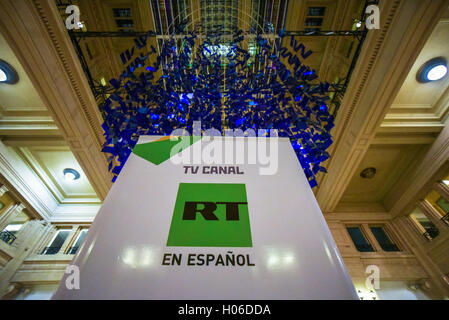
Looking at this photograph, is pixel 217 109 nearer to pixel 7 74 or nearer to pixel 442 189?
pixel 7 74

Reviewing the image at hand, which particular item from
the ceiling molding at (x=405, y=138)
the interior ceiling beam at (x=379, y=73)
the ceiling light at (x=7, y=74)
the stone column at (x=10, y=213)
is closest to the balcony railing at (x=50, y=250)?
the stone column at (x=10, y=213)

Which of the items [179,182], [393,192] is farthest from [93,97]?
[393,192]

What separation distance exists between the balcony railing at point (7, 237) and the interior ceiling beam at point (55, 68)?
3502mm

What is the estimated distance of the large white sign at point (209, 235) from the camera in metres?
0.64

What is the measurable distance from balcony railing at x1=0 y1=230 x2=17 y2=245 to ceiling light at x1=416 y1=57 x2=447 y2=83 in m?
11.1

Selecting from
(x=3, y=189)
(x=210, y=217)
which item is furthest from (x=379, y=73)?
(x=3, y=189)

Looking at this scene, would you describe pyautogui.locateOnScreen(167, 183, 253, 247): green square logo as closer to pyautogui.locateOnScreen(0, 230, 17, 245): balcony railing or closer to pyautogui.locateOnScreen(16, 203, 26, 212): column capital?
pyautogui.locateOnScreen(16, 203, 26, 212): column capital

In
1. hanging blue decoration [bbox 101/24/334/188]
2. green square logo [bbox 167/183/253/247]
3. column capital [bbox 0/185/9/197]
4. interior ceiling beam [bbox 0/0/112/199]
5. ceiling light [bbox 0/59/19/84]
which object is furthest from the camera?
column capital [bbox 0/185/9/197]

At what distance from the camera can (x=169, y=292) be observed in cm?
62

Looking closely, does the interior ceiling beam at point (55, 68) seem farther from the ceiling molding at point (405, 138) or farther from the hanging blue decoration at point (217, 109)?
the ceiling molding at point (405, 138)

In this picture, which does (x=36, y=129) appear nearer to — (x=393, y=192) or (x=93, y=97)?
(x=93, y=97)

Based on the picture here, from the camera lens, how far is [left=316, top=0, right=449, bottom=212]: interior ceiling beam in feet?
9.81

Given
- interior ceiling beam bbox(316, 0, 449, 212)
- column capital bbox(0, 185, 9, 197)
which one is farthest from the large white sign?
column capital bbox(0, 185, 9, 197)

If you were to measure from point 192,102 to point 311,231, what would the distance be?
168 centimetres
